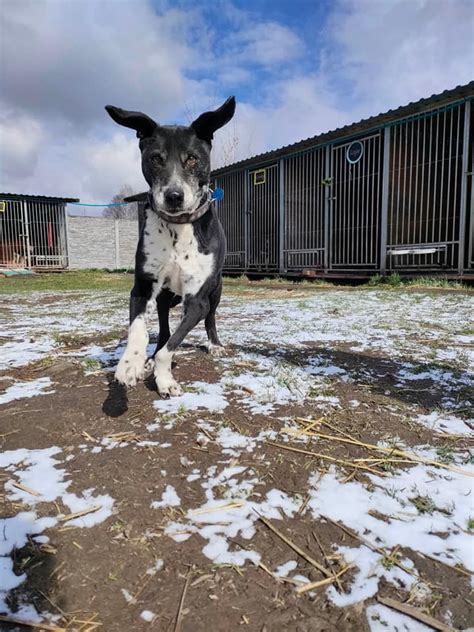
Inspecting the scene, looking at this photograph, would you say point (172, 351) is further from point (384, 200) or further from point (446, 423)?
point (384, 200)

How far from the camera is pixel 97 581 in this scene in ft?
3.49

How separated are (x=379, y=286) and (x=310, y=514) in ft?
29.4

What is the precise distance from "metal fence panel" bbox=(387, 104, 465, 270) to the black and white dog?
8.04 meters

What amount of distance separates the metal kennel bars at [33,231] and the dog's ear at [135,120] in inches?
724

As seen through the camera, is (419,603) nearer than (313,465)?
Yes

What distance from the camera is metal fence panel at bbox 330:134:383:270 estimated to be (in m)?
10.3

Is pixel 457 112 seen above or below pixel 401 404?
above

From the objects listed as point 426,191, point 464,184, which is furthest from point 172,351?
point 426,191

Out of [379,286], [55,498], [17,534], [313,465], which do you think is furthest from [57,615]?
[379,286]

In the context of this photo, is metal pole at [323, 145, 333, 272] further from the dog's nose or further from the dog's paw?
the dog's nose

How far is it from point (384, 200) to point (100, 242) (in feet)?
54.8

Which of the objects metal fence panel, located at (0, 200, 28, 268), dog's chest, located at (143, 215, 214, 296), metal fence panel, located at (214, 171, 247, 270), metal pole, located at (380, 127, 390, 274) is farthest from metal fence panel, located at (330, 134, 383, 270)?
metal fence panel, located at (0, 200, 28, 268)

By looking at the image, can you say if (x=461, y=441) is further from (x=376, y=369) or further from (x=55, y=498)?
(x=55, y=498)

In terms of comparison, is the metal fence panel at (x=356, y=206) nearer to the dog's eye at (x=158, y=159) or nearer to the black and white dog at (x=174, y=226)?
the black and white dog at (x=174, y=226)
